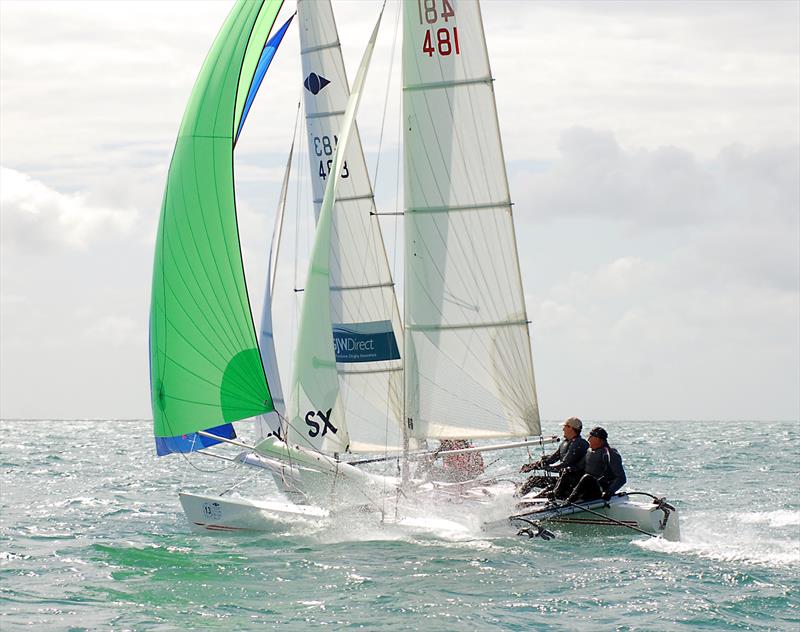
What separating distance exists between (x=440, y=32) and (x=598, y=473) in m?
5.52

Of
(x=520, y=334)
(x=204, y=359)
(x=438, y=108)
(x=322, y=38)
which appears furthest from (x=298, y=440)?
(x=322, y=38)

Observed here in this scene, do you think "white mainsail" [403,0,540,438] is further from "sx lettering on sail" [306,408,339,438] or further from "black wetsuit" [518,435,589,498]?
"sx lettering on sail" [306,408,339,438]

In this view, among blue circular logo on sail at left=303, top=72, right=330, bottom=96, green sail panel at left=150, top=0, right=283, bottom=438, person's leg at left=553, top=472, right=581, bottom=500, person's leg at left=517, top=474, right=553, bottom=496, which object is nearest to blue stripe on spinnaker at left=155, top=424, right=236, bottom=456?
green sail panel at left=150, top=0, right=283, bottom=438

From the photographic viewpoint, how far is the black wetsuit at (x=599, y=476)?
1475cm

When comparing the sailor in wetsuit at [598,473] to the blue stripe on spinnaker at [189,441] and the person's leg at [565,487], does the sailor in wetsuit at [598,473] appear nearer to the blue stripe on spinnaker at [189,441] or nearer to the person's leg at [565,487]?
the person's leg at [565,487]

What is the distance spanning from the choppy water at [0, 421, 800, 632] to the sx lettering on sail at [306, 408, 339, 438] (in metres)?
1.24

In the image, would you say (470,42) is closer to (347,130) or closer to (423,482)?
(347,130)

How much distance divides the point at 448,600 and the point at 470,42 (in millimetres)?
6766

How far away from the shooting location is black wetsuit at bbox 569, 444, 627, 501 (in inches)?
581

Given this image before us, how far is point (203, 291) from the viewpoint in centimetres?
1520

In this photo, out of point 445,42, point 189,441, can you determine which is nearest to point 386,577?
point 189,441

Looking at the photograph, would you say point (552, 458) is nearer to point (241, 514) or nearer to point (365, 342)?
point (365, 342)

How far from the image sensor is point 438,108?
50.2 feet

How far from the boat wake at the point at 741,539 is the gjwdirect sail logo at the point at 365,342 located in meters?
4.70
